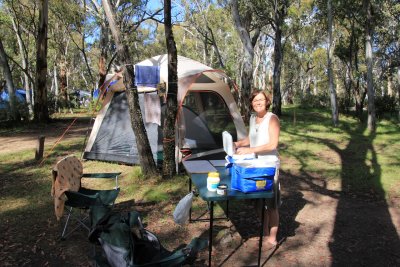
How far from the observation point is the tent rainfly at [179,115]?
6766 mm

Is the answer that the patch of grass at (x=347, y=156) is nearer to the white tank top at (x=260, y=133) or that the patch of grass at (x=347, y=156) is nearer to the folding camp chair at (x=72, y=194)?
the white tank top at (x=260, y=133)

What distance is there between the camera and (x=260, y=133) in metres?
3.58

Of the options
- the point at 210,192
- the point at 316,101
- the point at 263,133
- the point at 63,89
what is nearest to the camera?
the point at 210,192

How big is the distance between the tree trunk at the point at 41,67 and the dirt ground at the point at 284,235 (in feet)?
30.3

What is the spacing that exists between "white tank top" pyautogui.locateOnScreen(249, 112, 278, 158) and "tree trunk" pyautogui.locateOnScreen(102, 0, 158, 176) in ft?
8.55

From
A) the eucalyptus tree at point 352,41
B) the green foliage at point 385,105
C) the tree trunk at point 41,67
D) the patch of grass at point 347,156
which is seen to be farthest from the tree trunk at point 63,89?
the green foliage at point 385,105

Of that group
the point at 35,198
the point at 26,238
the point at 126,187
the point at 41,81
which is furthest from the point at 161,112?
the point at 41,81

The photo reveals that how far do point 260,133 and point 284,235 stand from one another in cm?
136

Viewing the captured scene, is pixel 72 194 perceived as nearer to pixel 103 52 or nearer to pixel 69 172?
pixel 69 172

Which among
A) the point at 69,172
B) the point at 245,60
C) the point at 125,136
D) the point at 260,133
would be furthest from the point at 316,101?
the point at 69,172

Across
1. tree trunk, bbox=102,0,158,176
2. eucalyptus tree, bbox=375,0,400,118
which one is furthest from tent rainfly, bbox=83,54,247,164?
eucalyptus tree, bbox=375,0,400,118

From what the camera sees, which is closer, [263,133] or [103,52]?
[263,133]

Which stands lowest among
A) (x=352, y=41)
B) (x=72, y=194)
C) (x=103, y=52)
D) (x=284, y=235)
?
(x=284, y=235)

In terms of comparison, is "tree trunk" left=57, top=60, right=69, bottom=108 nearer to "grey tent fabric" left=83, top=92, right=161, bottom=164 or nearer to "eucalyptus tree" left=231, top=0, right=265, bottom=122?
"eucalyptus tree" left=231, top=0, right=265, bottom=122
